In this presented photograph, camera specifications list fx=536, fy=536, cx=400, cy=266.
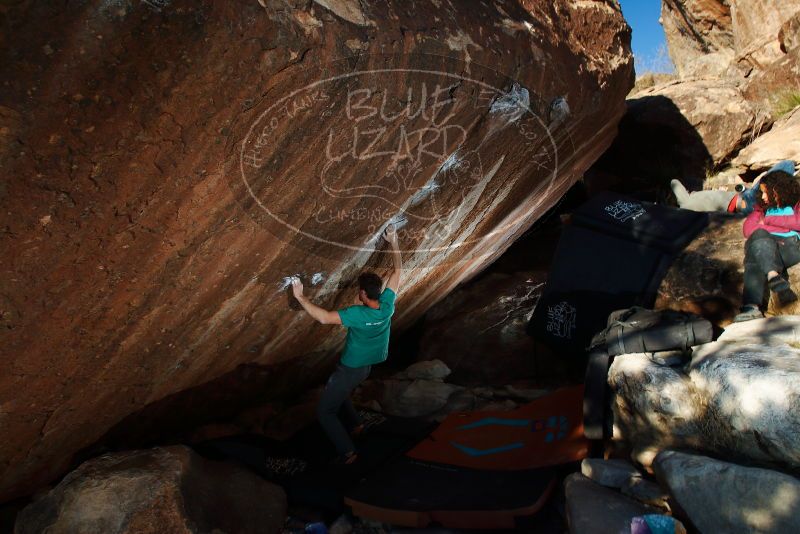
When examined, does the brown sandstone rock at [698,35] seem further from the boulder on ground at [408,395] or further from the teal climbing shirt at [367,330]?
the teal climbing shirt at [367,330]

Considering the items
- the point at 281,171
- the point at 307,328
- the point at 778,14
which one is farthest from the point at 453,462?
the point at 778,14

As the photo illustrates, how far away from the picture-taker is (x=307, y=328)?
12.5ft

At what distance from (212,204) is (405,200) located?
3.81 ft

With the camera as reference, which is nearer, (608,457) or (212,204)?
(212,204)

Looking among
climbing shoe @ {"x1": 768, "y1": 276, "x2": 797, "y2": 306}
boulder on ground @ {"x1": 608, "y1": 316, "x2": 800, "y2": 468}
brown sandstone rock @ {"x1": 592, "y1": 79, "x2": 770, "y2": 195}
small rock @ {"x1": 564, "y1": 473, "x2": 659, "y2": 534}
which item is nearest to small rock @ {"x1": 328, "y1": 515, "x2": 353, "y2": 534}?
small rock @ {"x1": 564, "y1": 473, "x2": 659, "y2": 534}

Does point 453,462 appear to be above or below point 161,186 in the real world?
below

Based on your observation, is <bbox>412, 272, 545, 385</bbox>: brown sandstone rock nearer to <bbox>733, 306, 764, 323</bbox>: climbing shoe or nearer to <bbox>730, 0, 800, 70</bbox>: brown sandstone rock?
<bbox>733, 306, 764, 323</bbox>: climbing shoe

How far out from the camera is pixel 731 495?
2.07 metres

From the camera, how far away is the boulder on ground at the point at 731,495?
1934 mm

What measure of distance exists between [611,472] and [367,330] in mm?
1523

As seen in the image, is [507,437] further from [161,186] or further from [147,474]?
[161,186]

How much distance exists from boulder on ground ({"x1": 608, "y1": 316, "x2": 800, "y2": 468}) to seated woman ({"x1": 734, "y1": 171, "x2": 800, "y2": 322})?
38 centimetres

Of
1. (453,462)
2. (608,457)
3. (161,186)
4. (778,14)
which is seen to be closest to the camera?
(161,186)

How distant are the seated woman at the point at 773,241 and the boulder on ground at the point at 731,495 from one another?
1.39 m
